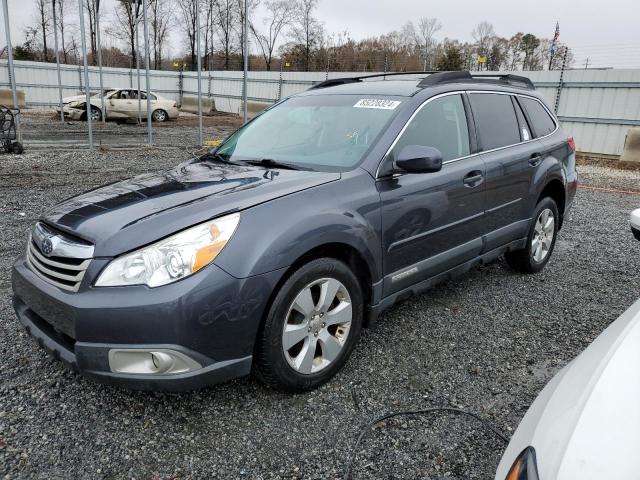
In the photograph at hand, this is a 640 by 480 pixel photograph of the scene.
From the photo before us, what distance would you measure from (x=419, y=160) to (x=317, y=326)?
1104mm

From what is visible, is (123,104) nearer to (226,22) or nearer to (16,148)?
(16,148)

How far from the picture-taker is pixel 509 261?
15.5 ft

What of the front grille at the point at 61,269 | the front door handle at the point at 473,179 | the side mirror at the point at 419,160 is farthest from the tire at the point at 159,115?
the side mirror at the point at 419,160

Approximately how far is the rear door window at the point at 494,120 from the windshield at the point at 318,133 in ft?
2.90

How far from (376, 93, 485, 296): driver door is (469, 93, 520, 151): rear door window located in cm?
17

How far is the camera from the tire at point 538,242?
4520 millimetres

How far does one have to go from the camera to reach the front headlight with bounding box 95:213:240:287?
7.16ft

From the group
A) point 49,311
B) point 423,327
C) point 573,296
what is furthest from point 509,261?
point 49,311

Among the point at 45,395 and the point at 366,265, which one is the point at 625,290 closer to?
the point at 366,265

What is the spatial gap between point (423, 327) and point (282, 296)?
1558mm

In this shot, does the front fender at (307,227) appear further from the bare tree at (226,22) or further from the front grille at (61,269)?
the bare tree at (226,22)

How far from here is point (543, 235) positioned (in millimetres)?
4703

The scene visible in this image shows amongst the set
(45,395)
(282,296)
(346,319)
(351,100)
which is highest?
(351,100)

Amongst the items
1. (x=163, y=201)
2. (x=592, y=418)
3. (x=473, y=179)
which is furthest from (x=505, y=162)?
(x=592, y=418)
